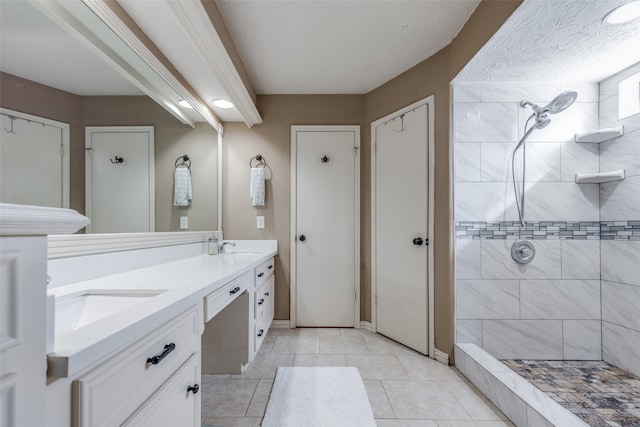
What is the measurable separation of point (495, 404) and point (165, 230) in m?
2.35

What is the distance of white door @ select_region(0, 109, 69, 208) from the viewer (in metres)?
0.83

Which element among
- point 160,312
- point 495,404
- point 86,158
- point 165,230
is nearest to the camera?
point 160,312

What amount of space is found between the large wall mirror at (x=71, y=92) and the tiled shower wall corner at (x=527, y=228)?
83.0 inches

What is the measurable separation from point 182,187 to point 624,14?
9.30 ft


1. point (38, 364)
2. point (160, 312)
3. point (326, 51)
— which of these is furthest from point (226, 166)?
point (38, 364)

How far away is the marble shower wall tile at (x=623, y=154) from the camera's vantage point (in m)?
1.84

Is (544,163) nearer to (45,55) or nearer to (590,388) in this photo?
(590,388)

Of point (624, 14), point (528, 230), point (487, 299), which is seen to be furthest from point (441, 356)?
point (624, 14)

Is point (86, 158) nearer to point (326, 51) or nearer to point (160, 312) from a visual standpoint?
point (160, 312)

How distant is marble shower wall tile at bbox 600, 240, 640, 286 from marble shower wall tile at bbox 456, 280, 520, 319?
65 centimetres

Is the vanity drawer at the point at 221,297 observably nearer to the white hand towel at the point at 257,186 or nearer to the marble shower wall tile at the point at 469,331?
the white hand towel at the point at 257,186

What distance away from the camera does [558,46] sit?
1.67 meters

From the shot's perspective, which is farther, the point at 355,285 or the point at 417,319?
the point at 355,285

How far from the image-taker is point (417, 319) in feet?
7.48
